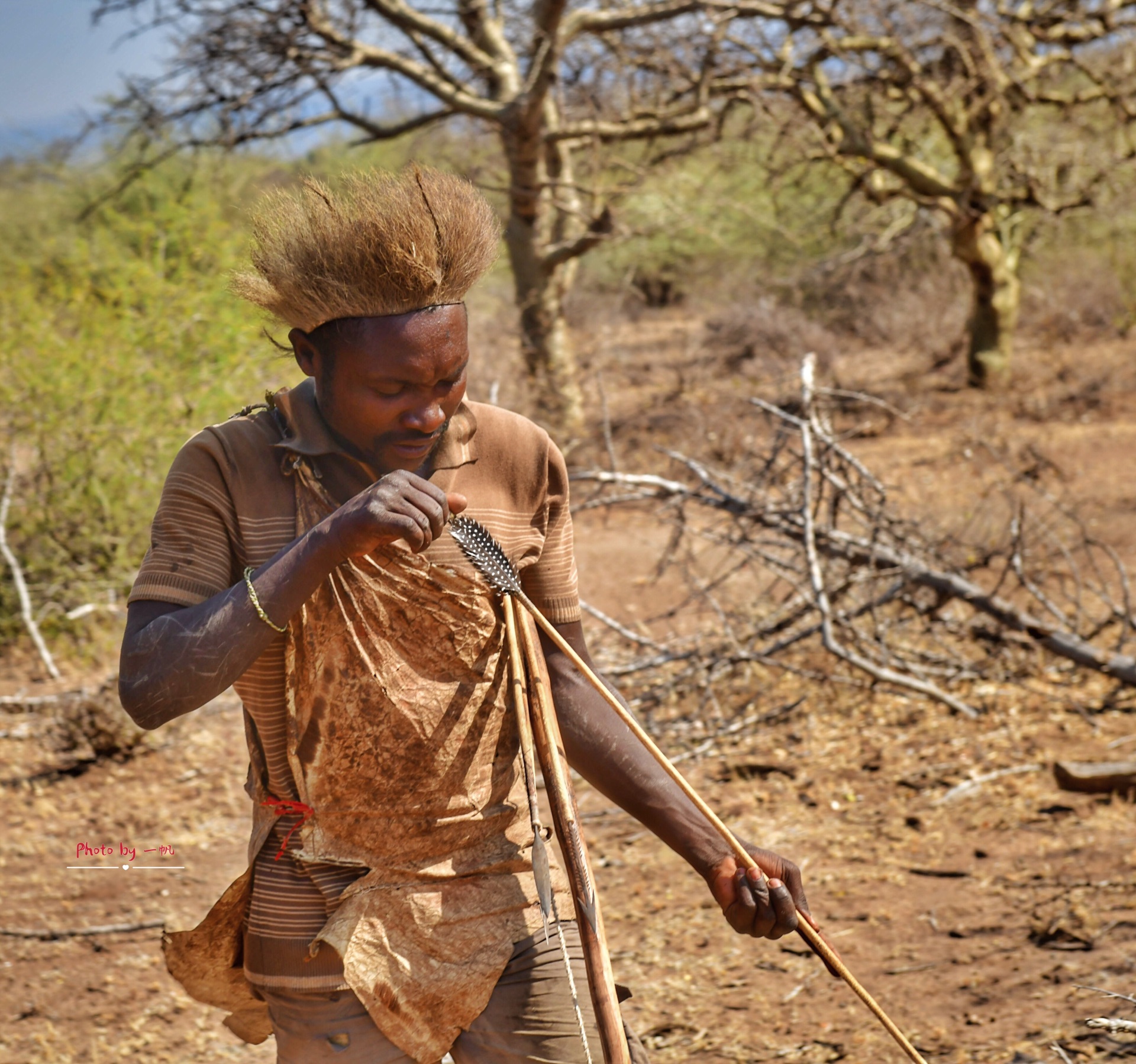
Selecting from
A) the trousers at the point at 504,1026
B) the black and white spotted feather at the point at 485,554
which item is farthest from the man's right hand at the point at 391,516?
the trousers at the point at 504,1026

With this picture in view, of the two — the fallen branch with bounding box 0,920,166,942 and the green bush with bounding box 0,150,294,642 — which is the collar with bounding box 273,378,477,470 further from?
the green bush with bounding box 0,150,294,642

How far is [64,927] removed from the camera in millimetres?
3875

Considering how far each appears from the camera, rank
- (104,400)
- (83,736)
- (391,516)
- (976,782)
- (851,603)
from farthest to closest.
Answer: (104,400) < (851,603) < (83,736) < (976,782) < (391,516)

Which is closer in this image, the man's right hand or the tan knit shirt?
the man's right hand

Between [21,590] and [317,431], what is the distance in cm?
533

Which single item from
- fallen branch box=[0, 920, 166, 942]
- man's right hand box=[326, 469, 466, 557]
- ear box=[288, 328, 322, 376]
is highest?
ear box=[288, 328, 322, 376]

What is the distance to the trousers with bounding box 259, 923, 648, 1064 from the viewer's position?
1632 mm

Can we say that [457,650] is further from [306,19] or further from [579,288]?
[579,288]

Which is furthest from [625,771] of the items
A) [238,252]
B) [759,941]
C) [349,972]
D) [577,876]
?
[238,252]

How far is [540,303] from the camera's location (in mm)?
10922

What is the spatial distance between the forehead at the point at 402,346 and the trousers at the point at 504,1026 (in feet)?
2.69

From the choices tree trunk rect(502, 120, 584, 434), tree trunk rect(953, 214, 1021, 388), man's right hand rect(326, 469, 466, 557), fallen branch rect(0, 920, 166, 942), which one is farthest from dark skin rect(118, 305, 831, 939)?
tree trunk rect(953, 214, 1021, 388)

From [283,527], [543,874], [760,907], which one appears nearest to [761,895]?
[760,907]

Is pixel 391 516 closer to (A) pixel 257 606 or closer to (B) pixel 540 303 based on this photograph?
(A) pixel 257 606
